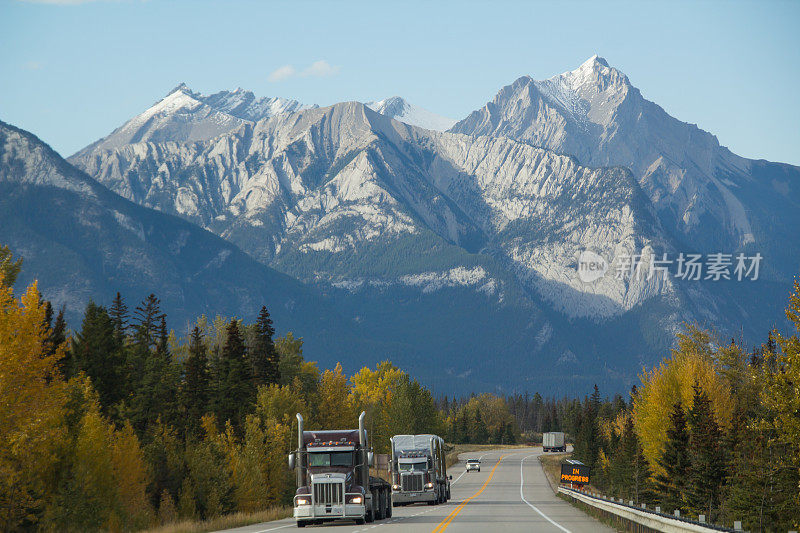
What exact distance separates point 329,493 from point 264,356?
6052 centimetres

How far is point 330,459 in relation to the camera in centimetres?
4147

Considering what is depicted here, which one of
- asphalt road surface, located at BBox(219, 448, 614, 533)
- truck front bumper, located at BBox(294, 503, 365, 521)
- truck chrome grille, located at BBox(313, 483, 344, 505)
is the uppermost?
truck chrome grille, located at BBox(313, 483, 344, 505)

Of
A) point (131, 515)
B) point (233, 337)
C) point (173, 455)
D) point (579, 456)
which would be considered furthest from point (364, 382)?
point (131, 515)

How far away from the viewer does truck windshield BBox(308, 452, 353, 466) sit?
41.4m

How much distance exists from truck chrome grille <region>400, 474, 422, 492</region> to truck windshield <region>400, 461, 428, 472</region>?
309 mm

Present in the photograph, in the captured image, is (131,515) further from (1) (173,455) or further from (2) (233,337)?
(2) (233,337)

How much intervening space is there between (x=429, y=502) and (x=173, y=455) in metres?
18.1

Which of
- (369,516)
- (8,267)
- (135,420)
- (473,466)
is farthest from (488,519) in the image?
(473,466)

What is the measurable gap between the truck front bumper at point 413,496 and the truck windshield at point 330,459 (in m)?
19.3

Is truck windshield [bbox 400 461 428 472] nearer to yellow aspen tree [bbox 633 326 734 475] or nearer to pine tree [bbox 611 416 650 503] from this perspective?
pine tree [bbox 611 416 650 503]

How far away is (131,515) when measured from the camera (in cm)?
5097

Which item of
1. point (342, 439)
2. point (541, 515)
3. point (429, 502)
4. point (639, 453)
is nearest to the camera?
point (342, 439)

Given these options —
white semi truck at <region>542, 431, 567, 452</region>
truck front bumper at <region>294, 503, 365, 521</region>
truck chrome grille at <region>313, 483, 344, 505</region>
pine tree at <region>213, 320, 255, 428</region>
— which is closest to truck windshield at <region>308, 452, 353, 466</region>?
truck chrome grille at <region>313, 483, 344, 505</region>

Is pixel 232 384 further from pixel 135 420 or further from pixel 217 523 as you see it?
pixel 217 523
